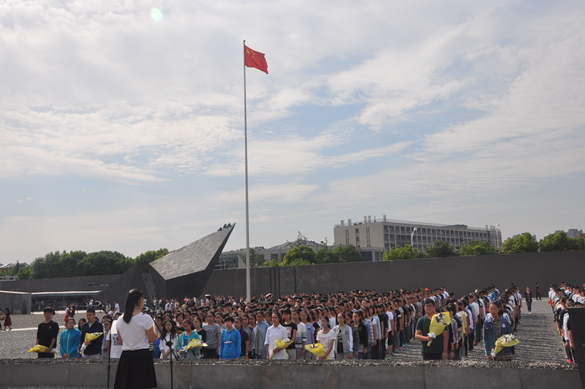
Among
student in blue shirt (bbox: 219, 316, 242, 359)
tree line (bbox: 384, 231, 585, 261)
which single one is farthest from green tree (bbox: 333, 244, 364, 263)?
student in blue shirt (bbox: 219, 316, 242, 359)

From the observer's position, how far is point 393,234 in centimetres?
11150

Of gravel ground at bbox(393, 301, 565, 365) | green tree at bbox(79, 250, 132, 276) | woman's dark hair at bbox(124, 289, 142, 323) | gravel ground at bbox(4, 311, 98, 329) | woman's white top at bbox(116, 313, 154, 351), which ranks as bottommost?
gravel ground at bbox(4, 311, 98, 329)

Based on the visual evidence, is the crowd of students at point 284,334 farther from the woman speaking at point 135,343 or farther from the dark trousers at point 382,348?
the woman speaking at point 135,343

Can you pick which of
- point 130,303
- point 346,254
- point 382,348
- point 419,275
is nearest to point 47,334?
point 130,303

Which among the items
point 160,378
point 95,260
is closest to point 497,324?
point 160,378

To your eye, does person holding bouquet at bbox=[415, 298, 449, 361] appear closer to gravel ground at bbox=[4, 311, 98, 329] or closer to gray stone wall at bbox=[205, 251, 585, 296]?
gravel ground at bbox=[4, 311, 98, 329]

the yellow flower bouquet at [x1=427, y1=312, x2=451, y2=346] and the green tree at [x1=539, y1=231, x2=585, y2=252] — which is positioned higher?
the green tree at [x1=539, y1=231, x2=585, y2=252]

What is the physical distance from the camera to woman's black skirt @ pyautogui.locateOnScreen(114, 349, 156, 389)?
4.94m

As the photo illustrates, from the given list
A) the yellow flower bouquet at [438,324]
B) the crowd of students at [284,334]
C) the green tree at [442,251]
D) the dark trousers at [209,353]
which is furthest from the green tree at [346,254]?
the yellow flower bouquet at [438,324]

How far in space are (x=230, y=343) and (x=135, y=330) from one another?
10.2ft

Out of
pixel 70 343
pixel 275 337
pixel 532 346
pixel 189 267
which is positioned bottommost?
pixel 532 346

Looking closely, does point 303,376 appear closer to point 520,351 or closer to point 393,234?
point 520,351

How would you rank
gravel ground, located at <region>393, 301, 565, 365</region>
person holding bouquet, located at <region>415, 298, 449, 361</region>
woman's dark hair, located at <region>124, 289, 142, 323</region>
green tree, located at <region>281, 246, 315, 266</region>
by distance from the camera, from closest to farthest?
1. woman's dark hair, located at <region>124, 289, 142, 323</region>
2. person holding bouquet, located at <region>415, 298, 449, 361</region>
3. gravel ground, located at <region>393, 301, 565, 365</region>
4. green tree, located at <region>281, 246, 315, 266</region>

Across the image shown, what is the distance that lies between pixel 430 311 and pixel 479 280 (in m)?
28.4
